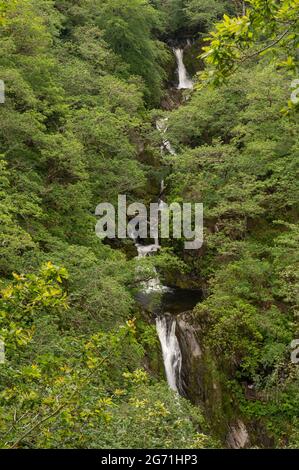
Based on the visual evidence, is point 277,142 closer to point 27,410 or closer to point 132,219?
point 132,219

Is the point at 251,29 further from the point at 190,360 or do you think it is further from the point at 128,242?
the point at 128,242

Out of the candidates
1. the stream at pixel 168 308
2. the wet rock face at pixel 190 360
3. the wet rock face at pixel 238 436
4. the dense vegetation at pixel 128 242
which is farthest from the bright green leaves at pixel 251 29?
the wet rock face at pixel 238 436

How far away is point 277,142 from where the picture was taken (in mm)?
16156

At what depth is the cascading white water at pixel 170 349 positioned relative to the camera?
11.8 meters

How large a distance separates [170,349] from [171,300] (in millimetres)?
2297

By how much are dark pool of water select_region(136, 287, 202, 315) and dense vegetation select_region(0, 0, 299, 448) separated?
1.84ft

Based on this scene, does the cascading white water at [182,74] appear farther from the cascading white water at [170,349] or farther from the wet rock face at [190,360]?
the wet rock face at [190,360]

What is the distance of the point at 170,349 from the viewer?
12.2 meters

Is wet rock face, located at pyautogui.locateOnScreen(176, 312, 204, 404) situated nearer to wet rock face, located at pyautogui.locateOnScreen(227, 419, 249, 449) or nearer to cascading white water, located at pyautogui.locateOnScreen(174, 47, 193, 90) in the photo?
wet rock face, located at pyautogui.locateOnScreen(227, 419, 249, 449)

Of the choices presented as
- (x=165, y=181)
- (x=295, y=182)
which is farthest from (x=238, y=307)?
(x=165, y=181)

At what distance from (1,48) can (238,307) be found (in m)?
9.47

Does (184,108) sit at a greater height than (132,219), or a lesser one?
greater

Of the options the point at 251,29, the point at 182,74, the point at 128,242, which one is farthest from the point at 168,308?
the point at 182,74
